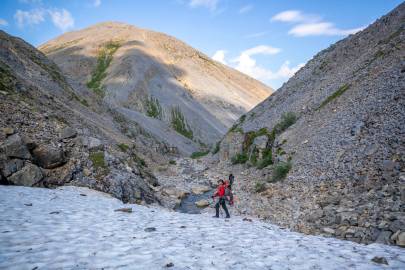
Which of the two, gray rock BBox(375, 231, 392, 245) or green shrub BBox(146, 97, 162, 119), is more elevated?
green shrub BBox(146, 97, 162, 119)

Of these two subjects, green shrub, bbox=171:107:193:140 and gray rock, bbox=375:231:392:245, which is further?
green shrub, bbox=171:107:193:140

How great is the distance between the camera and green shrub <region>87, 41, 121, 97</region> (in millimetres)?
114494

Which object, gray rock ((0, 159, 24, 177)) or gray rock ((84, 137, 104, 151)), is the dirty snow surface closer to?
gray rock ((0, 159, 24, 177))

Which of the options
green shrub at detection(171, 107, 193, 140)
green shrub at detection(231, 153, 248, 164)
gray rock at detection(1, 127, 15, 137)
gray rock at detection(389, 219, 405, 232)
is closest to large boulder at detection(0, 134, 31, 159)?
gray rock at detection(1, 127, 15, 137)

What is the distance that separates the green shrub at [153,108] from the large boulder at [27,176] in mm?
85357

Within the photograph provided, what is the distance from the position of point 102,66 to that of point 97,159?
408 feet

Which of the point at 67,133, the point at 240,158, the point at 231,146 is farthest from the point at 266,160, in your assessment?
the point at 67,133

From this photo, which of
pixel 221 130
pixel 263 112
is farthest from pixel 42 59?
pixel 221 130

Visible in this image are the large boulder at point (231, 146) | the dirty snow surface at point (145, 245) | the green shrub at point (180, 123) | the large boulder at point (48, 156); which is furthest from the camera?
the green shrub at point (180, 123)

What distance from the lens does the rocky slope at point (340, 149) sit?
15.9 metres

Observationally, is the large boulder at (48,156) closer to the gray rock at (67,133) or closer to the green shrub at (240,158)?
the gray rock at (67,133)

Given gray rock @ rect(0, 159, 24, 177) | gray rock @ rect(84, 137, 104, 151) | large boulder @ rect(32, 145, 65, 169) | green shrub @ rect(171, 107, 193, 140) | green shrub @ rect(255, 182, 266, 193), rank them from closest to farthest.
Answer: gray rock @ rect(0, 159, 24, 177) → large boulder @ rect(32, 145, 65, 169) → gray rock @ rect(84, 137, 104, 151) → green shrub @ rect(255, 182, 266, 193) → green shrub @ rect(171, 107, 193, 140)

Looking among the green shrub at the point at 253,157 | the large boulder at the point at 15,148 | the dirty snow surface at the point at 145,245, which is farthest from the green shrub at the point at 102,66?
the dirty snow surface at the point at 145,245

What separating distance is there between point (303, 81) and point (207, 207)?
2974cm
